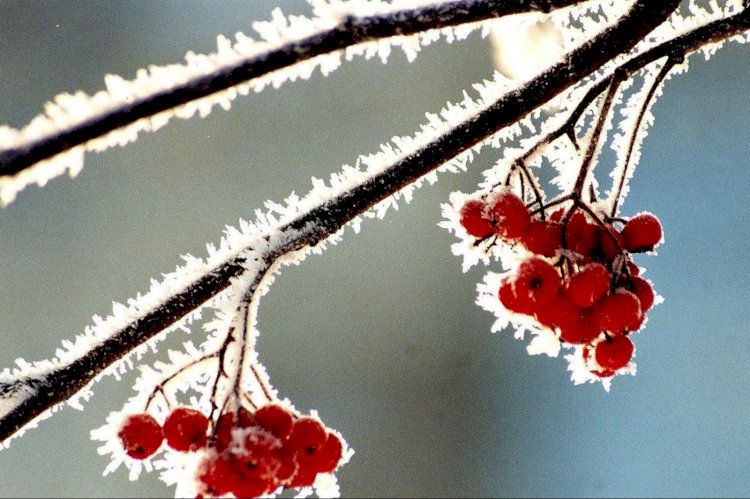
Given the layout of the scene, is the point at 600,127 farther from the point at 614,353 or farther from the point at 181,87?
the point at 181,87

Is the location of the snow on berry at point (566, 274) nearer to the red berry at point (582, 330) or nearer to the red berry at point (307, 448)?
the red berry at point (582, 330)

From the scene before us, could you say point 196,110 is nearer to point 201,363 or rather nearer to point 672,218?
point 201,363

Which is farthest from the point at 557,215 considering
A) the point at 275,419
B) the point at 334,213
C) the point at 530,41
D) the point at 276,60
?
the point at 276,60

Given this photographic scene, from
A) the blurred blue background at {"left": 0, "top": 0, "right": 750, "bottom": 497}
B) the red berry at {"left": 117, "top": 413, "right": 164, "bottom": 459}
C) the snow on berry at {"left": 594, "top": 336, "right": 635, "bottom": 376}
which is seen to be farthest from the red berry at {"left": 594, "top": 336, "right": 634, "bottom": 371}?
the blurred blue background at {"left": 0, "top": 0, "right": 750, "bottom": 497}

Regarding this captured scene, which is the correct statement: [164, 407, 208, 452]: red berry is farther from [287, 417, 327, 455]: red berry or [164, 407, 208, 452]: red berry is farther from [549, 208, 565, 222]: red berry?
[549, 208, 565, 222]: red berry

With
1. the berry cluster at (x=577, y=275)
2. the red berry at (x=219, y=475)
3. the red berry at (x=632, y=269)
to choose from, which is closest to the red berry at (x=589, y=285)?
the berry cluster at (x=577, y=275)

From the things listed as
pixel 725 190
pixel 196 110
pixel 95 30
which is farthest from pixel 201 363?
pixel 95 30
